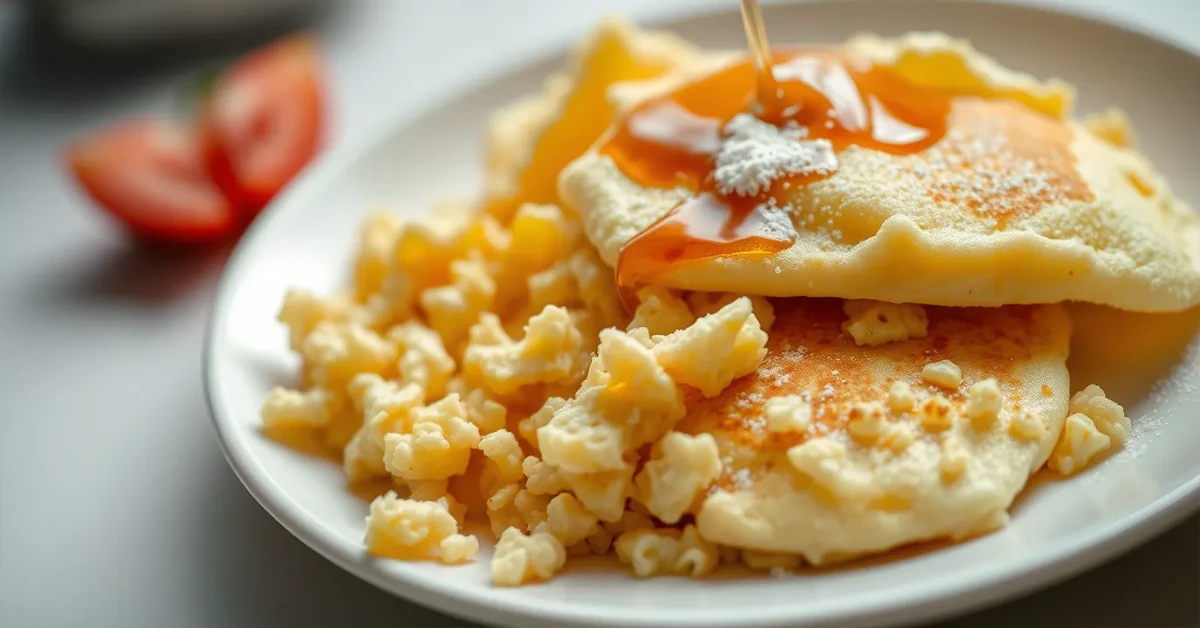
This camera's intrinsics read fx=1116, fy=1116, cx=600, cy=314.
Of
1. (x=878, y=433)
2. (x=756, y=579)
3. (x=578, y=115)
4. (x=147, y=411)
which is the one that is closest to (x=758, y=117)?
(x=578, y=115)

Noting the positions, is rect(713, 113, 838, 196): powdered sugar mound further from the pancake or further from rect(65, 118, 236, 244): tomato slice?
rect(65, 118, 236, 244): tomato slice

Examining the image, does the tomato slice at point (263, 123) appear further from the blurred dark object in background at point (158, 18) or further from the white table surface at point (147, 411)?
the blurred dark object in background at point (158, 18)

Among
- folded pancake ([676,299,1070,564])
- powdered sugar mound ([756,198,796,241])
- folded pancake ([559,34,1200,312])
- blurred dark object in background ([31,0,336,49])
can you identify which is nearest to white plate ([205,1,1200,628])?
folded pancake ([676,299,1070,564])

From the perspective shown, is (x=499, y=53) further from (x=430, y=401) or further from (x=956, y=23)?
(x=430, y=401)

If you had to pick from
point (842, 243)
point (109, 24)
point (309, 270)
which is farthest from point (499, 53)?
point (842, 243)

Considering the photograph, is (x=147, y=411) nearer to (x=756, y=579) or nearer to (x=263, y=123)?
(x=263, y=123)

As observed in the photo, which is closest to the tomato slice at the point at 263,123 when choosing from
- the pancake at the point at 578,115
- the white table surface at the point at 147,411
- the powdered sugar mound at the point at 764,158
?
the white table surface at the point at 147,411
